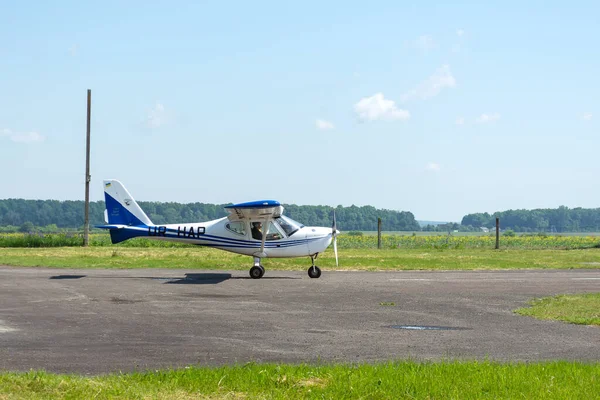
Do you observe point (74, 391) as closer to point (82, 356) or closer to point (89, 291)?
point (82, 356)

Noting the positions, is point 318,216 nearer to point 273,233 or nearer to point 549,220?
point 273,233

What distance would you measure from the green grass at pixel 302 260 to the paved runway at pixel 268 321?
4.52 metres

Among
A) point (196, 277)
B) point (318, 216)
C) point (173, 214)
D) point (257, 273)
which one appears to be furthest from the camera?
point (173, 214)

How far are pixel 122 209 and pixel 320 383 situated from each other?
19106 millimetres

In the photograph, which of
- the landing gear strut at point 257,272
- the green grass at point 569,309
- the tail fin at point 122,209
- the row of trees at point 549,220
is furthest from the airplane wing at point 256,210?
the row of trees at point 549,220

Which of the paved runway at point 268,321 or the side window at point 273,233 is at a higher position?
the side window at point 273,233

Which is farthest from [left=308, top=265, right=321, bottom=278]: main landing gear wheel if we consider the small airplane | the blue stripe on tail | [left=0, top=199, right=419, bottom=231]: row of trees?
[left=0, top=199, right=419, bottom=231]: row of trees

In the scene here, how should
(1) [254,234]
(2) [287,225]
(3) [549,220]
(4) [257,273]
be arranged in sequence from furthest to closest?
(3) [549,220] → (2) [287,225] → (1) [254,234] → (4) [257,273]

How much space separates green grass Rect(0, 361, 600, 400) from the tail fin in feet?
58.6

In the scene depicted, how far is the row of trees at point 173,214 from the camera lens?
76.8 m

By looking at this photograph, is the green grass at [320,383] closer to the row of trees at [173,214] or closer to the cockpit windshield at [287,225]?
the cockpit windshield at [287,225]

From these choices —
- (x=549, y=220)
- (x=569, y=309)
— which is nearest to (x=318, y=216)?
(x=569, y=309)

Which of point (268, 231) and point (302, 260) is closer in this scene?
point (268, 231)

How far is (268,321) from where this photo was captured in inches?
567
